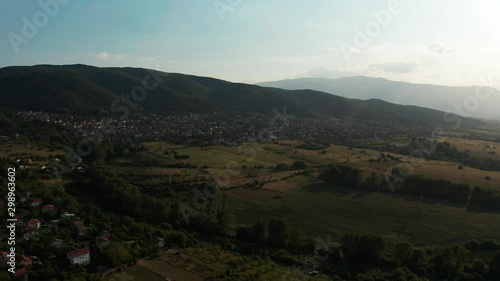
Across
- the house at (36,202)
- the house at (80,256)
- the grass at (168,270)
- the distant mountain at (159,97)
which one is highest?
the distant mountain at (159,97)

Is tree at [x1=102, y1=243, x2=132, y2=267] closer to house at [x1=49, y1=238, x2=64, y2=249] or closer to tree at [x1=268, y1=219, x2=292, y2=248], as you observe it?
house at [x1=49, y1=238, x2=64, y2=249]

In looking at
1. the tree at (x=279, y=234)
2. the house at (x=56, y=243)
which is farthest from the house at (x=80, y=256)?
the tree at (x=279, y=234)

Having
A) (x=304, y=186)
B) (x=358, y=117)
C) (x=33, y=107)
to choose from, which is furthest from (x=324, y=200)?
(x=358, y=117)

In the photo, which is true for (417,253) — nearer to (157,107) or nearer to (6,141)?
(6,141)

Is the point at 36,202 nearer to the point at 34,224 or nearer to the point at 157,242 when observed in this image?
the point at 34,224

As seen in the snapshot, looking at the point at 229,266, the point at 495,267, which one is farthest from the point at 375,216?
the point at 229,266

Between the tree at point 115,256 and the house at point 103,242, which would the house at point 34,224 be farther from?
the tree at point 115,256

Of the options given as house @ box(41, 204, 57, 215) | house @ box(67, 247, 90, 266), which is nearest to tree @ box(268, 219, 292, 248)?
house @ box(67, 247, 90, 266)
